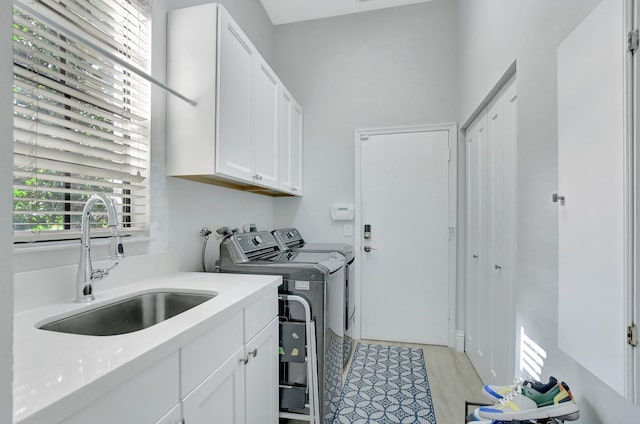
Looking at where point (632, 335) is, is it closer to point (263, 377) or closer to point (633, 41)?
point (633, 41)

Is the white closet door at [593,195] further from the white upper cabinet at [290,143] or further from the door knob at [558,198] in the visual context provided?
the white upper cabinet at [290,143]

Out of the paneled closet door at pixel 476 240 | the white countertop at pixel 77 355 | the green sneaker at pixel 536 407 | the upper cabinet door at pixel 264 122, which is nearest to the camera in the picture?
the white countertop at pixel 77 355

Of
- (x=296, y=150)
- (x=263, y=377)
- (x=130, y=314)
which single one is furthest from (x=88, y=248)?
(x=296, y=150)

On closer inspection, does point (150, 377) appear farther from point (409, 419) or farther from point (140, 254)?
point (409, 419)

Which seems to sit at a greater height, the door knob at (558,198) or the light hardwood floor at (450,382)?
the door knob at (558,198)

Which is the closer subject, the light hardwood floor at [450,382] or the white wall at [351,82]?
the light hardwood floor at [450,382]

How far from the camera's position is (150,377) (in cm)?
75

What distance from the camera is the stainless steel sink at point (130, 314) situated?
1.07m

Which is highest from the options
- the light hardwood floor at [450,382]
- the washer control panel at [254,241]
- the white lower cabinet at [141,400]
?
the washer control panel at [254,241]

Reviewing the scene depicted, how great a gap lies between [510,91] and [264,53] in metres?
2.28

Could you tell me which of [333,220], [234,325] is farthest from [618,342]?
[333,220]

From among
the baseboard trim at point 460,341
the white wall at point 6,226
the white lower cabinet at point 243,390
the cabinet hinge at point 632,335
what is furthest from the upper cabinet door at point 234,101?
the baseboard trim at point 460,341

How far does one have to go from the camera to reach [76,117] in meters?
1.19

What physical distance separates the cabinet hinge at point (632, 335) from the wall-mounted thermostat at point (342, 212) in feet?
7.88
